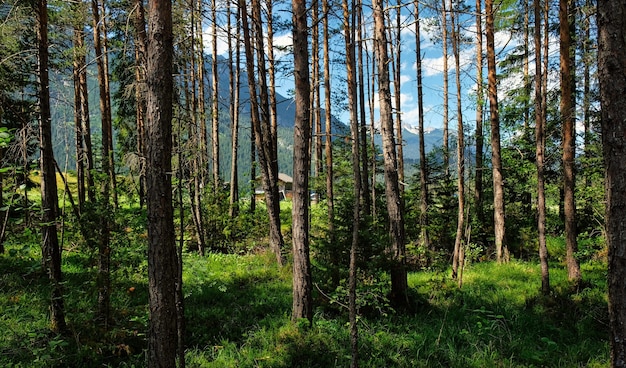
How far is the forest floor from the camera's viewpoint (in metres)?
5.34

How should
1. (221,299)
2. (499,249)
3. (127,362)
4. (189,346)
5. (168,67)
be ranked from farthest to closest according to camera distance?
(499,249), (221,299), (189,346), (127,362), (168,67)

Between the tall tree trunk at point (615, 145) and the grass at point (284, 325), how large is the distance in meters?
2.02

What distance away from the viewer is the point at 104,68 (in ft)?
40.6

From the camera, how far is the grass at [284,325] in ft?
17.5

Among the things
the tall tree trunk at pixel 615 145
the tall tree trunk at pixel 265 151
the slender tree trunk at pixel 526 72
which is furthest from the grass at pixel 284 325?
the slender tree trunk at pixel 526 72

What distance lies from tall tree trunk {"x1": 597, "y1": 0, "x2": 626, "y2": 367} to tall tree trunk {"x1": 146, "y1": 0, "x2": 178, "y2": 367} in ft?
14.6

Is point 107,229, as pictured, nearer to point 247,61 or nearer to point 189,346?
point 189,346

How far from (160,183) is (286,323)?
142 inches

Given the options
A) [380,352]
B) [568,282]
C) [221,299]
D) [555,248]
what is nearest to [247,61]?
[221,299]

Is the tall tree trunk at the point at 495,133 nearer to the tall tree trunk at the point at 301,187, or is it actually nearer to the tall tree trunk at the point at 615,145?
the tall tree trunk at the point at 301,187

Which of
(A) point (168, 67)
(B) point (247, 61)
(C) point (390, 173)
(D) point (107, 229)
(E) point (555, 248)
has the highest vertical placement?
(B) point (247, 61)

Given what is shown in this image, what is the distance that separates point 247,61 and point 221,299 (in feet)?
20.4

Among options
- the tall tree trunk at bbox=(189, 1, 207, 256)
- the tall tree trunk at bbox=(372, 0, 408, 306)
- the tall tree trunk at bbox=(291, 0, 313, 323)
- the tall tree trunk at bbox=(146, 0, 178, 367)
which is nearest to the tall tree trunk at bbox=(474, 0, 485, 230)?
the tall tree trunk at bbox=(372, 0, 408, 306)

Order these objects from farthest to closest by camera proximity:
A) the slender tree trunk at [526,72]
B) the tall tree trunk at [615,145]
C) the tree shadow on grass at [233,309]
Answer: the slender tree trunk at [526,72]
the tree shadow on grass at [233,309]
the tall tree trunk at [615,145]
